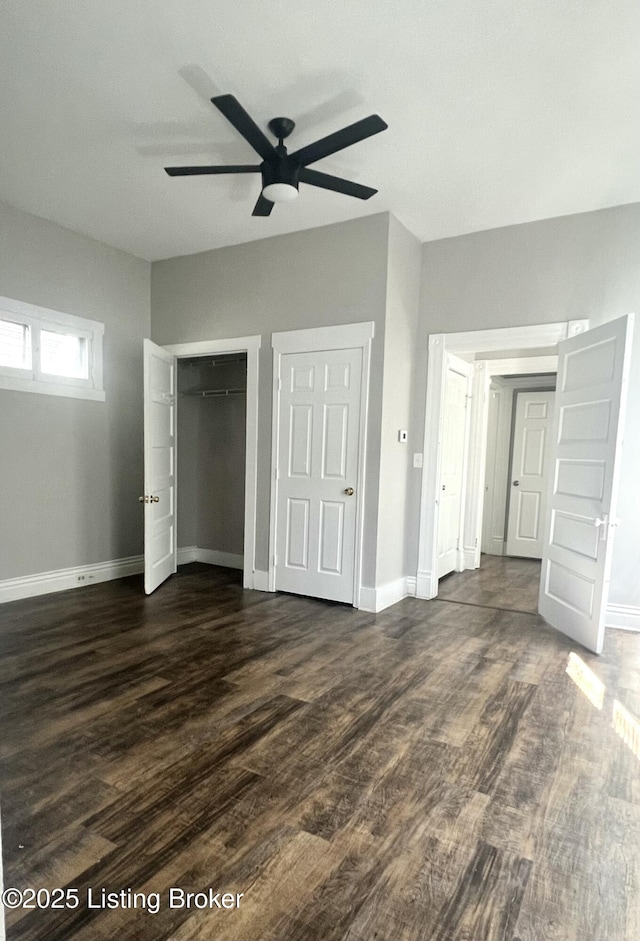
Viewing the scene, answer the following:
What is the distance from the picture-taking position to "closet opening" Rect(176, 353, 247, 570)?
554cm

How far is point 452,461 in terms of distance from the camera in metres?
5.21

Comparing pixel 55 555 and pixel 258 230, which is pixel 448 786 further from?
pixel 258 230

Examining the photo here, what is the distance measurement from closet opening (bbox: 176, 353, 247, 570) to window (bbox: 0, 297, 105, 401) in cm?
103

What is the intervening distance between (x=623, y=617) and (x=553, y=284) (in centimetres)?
270

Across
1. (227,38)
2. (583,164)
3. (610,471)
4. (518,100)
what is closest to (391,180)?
(518,100)

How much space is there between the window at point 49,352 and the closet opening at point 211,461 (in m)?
1.03

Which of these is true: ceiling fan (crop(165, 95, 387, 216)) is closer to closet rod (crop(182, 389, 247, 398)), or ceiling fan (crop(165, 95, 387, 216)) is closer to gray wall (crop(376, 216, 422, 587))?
gray wall (crop(376, 216, 422, 587))

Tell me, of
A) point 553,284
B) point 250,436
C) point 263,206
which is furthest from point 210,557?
point 553,284

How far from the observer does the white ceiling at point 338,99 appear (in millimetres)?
2188

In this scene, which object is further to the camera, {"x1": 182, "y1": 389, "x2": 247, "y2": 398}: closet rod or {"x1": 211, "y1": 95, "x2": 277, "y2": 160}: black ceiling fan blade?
{"x1": 182, "y1": 389, "x2": 247, "y2": 398}: closet rod

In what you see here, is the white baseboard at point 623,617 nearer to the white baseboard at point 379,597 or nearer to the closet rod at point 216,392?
the white baseboard at point 379,597

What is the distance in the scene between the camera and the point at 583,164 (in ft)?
10.5

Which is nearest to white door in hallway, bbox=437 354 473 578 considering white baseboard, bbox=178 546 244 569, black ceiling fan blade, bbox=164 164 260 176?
white baseboard, bbox=178 546 244 569

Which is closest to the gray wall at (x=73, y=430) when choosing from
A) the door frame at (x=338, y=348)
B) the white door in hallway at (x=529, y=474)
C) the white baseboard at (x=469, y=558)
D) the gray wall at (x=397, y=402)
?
the door frame at (x=338, y=348)
